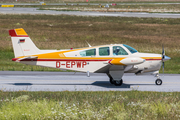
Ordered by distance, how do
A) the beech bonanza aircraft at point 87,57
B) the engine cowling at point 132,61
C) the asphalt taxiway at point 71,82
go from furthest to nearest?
1. the beech bonanza aircraft at point 87,57
2. the asphalt taxiway at point 71,82
3. the engine cowling at point 132,61

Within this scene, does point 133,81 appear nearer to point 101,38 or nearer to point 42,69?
point 42,69

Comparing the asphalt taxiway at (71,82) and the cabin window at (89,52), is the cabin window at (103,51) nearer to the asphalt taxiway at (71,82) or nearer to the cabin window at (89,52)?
the cabin window at (89,52)

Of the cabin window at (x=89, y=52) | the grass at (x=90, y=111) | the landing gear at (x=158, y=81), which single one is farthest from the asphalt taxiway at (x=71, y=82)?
the grass at (x=90, y=111)

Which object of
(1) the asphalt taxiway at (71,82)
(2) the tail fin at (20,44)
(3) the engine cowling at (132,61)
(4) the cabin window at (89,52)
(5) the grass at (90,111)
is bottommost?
(1) the asphalt taxiway at (71,82)

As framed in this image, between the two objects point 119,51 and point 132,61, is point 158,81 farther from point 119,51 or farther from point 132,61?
point 119,51

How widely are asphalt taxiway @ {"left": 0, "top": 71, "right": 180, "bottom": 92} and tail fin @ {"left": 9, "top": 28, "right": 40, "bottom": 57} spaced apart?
1.85 metres

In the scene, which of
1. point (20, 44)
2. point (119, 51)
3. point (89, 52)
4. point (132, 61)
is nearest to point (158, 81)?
point (132, 61)

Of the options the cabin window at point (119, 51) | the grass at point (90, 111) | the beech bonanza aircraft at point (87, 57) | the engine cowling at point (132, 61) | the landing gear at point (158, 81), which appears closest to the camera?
the grass at point (90, 111)

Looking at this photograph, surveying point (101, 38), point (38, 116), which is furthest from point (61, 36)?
point (38, 116)

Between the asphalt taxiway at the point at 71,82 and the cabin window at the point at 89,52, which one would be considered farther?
the cabin window at the point at 89,52

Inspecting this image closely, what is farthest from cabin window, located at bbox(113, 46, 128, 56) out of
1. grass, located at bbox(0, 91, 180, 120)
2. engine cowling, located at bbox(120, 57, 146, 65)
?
grass, located at bbox(0, 91, 180, 120)

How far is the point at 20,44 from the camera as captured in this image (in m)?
15.4

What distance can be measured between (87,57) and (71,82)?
221 cm

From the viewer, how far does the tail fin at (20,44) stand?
1536 cm
